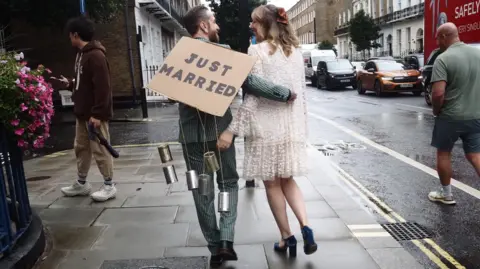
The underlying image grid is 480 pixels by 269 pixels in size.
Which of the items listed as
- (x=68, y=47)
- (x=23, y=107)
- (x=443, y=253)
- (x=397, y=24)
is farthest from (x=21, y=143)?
(x=397, y=24)

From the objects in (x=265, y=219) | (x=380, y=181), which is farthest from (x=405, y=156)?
(x=265, y=219)

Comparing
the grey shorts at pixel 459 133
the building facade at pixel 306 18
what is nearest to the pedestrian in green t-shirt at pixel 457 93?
the grey shorts at pixel 459 133

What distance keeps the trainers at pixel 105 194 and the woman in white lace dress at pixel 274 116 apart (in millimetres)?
2307

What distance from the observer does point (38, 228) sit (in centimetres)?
382

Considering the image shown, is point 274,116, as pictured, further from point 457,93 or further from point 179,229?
point 457,93

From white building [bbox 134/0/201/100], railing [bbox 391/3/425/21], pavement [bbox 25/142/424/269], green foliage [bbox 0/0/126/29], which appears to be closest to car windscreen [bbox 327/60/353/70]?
white building [bbox 134/0/201/100]

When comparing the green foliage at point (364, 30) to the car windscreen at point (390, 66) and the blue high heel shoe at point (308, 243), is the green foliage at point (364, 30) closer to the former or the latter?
the car windscreen at point (390, 66)

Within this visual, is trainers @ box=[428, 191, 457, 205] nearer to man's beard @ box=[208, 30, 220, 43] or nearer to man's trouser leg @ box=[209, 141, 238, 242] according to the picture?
man's trouser leg @ box=[209, 141, 238, 242]

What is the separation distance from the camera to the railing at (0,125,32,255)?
3223 mm

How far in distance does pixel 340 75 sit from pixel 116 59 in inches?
466

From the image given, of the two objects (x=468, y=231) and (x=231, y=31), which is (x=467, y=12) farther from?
(x=231, y=31)

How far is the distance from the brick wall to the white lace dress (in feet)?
55.1

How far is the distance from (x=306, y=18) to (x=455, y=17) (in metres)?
95.2

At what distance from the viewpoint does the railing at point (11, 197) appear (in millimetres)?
3223
